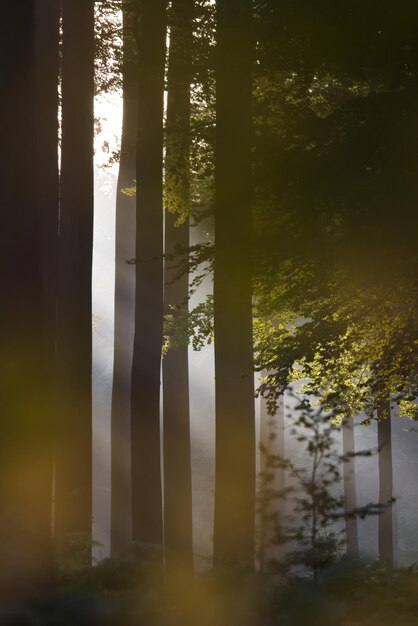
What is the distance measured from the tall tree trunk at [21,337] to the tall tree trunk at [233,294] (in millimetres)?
3397

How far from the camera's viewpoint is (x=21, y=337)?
765 centimetres

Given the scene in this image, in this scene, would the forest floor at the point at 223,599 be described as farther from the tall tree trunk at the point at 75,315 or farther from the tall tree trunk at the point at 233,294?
the tall tree trunk at the point at 75,315

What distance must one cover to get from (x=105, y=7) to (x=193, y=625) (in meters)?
12.9

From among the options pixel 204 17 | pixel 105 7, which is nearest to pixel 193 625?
pixel 204 17

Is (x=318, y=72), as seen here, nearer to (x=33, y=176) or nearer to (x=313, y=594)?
(x=33, y=176)

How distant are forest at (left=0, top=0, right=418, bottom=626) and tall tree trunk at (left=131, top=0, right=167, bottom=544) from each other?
0.04m

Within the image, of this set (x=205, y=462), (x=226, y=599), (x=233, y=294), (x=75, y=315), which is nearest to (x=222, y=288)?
(x=233, y=294)

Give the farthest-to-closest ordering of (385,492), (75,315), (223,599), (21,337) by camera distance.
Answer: (385,492) → (75,315) → (21,337) → (223,599)

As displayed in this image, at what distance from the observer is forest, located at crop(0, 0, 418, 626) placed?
765 centimetres

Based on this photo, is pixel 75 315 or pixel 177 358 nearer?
pixel 75 315

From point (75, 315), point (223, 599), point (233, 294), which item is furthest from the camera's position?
point (75, 315)

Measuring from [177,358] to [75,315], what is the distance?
5.40 metres

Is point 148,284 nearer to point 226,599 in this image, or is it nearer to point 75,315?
point 75,315

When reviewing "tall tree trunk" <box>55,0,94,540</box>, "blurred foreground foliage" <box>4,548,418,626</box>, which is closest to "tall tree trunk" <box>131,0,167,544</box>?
"tall tree trunk" <box>55,0,94,540</box>
